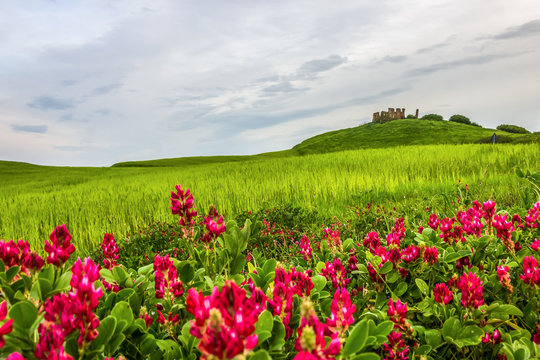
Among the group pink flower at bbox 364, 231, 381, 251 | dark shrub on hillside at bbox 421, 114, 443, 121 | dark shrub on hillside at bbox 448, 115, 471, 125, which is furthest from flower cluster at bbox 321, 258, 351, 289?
dark shrub on hillside at bbox 448, 115, 471, 125

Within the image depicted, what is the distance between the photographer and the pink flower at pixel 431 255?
5.70 ft

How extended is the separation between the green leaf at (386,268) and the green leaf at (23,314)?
1.41 meters

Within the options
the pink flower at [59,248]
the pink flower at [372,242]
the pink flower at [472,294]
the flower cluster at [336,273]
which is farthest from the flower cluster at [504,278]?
the pink flower at [59,248]

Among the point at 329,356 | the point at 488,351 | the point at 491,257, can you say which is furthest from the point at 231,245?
the point at 491,257

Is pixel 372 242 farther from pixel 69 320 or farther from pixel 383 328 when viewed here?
pixel 69 320

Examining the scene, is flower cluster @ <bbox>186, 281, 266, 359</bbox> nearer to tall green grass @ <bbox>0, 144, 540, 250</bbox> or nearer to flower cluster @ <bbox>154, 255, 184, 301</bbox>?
flower cluster @ <bbox>154, 255, 184, 301</bbox>

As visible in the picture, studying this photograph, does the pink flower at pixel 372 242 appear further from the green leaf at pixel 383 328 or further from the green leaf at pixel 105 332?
the green leaf at pixel 105 332

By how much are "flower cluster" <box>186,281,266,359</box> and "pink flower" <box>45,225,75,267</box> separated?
70cm

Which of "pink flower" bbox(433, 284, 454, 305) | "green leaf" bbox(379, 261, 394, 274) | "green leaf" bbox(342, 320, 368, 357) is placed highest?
"green leaf" bbox(342, 320, 368, 357)

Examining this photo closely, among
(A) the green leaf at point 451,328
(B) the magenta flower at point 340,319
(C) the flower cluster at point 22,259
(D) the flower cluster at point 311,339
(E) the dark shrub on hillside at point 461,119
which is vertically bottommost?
(A) the green leaf at point 451,328

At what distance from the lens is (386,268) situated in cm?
166

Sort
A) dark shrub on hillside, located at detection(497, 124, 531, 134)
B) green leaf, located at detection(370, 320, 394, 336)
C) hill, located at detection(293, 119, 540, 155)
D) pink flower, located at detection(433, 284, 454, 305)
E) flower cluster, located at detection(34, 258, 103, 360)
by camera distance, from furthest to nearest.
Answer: dark shrub on hillside, located at detection(497, 124, 531, 134) < hill, located at detection(293, 119, 540, 155) < pink flower, located at detection(433, 284, 454, 305) < green leaf, located at detection(370, 320, 394, 336) < flower cluster, located at detection(34, 258, 103, 360)

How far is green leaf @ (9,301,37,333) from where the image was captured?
34.2 inches

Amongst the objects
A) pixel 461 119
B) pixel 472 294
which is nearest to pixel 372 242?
pixel 472 294
